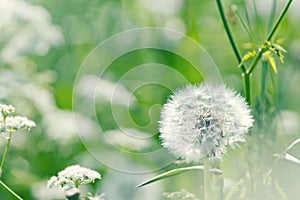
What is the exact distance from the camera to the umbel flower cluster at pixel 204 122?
37.0 inches

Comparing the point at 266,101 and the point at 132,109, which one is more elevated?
the point at 132,109

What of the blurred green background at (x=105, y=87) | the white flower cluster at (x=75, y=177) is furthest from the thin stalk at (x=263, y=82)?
the blurred green background at (x=105, y=87)

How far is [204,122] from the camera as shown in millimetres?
969

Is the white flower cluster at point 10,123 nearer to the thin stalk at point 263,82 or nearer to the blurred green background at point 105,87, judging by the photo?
the thin stalk at point 263,82

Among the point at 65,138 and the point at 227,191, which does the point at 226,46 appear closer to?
the point at 65,138

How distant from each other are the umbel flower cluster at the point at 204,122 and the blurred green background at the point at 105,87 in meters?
0.69

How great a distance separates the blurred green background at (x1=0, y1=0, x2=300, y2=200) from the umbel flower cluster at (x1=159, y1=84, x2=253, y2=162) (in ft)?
2.26

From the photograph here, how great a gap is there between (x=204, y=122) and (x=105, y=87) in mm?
1220

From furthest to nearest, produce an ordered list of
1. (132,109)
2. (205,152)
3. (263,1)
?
(132,109) → (263,1) → (205,152)

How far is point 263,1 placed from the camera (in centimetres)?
209

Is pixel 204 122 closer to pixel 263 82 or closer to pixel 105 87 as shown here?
pixel 263 82

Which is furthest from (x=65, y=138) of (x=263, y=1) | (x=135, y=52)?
(x=263, y=1)

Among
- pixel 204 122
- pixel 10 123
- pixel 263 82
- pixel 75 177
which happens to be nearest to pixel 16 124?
pixel 10 123

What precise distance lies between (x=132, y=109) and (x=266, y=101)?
1.13 metres
